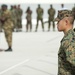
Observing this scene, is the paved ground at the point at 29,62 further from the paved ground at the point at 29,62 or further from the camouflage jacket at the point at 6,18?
the camouflage jacket at the point at 6,18

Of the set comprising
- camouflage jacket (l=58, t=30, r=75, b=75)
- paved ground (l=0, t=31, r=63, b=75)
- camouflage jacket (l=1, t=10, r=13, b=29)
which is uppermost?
camouflage jacket (l=58, t=30, r=75, b=75)

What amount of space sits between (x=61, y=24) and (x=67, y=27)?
2.4 inches

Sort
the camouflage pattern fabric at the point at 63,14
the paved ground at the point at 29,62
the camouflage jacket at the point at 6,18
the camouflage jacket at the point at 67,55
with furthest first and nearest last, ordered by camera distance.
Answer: the camouflage jacket at the point at 6,18, the paved ground at the point at 29,62, the camouflage pattern fabric at the point at 63,14, the camouflage jacket at the point at 67,55

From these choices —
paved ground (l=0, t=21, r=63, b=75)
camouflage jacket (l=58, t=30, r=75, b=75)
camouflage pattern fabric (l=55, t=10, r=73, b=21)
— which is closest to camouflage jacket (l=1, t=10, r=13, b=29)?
paved ground (l=0, t=21, r=63, b=75)

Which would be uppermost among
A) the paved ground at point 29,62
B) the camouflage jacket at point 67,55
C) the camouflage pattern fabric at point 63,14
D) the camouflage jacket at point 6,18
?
the camouflage pattern fabric at point 63,14

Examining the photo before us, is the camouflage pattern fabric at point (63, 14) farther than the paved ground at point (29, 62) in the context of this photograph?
No

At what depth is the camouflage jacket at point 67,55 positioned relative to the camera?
3902 millimetres

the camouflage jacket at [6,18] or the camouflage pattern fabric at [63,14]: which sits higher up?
the camouflage pattern fabric at [63,14]

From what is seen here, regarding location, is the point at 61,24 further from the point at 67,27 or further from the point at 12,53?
the point at 12,53

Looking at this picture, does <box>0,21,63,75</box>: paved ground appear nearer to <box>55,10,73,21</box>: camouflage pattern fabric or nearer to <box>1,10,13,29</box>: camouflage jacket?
<box>1,10,13,29</box>: camouflage jacket

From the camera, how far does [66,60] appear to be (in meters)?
3.97

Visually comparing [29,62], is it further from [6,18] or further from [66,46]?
[66,46]

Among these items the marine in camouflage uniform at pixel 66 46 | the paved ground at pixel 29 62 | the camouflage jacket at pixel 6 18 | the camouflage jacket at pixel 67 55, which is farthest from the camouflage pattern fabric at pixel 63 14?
the camouflage jacket at pixel 6 18

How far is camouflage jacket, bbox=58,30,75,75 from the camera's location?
390cm
